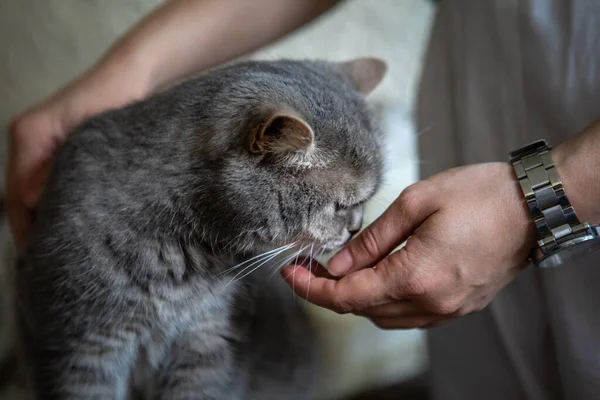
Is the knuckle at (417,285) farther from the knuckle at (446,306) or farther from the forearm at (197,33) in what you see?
the forearm at (197,33)

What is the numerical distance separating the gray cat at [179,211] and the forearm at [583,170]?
0.26 metres

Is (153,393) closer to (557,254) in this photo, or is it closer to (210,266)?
(210,266)

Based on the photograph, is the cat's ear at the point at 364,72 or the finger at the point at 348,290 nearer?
the finger at the point at 348,290

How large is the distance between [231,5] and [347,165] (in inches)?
18.3

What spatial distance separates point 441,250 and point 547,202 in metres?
0.14

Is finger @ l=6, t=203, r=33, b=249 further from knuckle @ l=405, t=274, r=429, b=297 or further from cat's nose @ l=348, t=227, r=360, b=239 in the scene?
knuckle @ l=405, t=274, r=429, b=297

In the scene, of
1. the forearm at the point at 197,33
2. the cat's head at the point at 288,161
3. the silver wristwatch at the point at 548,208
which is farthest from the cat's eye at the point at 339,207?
the forearm at the point at 197,33

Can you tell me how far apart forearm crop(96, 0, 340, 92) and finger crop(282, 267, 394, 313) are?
509mm

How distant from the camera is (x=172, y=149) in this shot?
29.7 inches

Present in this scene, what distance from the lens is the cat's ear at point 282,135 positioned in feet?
2.10

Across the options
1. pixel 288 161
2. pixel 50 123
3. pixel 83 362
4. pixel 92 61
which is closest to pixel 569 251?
pixel 288 161

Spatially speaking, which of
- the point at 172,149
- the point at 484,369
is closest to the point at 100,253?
the point at 172,149

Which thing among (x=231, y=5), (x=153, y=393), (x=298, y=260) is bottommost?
(x=153, y=393)

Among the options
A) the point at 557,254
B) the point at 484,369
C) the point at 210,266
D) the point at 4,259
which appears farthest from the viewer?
the point at 4,259
